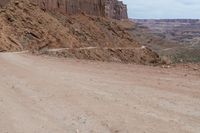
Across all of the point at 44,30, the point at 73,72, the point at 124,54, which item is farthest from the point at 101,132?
the point at 124,54

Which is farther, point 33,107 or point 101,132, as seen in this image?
point 33,107

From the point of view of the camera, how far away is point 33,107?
34.9 ft

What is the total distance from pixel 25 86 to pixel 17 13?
31879mm

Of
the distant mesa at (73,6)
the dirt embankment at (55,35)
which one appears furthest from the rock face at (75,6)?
the dirt embankment at (55,35)

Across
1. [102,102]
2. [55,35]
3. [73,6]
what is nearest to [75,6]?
[73,6]

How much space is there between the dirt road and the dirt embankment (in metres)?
21.9

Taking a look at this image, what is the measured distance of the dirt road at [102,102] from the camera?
866 centimetres

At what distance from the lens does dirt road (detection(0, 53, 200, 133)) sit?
866 centimetres

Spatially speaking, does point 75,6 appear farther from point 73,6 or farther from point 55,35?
point 55,35

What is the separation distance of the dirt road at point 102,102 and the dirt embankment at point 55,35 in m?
21.9

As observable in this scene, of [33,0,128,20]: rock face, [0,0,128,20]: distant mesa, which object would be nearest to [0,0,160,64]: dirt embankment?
[0,0,128,20]: distant mesa

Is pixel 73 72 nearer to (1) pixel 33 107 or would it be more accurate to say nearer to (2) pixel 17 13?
(1) pixel 33 107

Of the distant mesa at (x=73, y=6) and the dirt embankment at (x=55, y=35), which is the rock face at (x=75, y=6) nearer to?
the distant mesa at (x=73, y=6)

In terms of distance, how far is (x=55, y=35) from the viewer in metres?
44.4
